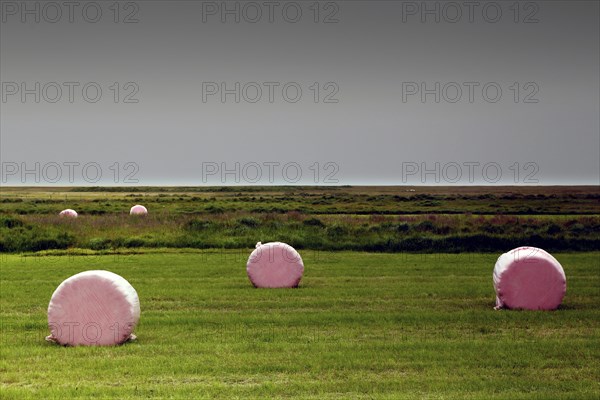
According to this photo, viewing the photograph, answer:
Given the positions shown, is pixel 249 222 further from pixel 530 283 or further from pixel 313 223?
pixel 530 283

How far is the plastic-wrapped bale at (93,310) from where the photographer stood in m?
14.2

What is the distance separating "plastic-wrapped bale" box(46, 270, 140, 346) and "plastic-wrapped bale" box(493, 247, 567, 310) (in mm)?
8514

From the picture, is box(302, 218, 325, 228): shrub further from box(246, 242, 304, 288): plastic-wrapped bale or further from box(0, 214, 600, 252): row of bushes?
box(246, 242, 304, 288): plastic-wrapped bale

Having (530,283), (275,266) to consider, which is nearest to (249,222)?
(275,266)

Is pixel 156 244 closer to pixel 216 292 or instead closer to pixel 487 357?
pixel 216 292

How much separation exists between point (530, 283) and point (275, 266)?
7.46 meters

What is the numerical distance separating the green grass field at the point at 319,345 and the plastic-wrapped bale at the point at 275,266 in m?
0.66

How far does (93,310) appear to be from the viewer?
14227 mm

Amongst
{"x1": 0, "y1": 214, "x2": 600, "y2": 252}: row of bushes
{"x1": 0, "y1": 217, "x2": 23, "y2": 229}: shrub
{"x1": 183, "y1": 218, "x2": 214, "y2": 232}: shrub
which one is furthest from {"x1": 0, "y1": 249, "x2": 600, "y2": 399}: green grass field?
{"x1": 0, "y1": 217, "x2": 23, "y2": 229}: shrub

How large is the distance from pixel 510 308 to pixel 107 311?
30.5 ft

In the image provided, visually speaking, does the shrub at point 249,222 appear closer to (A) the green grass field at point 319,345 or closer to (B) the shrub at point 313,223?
(B) the shrub at point 313,223

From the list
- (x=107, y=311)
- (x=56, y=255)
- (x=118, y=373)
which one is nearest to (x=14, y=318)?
(x=107, y=311)

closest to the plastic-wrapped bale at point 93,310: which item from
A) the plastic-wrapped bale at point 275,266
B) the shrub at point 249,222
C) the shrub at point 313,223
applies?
the plastic-wrapped bale at point 275,266

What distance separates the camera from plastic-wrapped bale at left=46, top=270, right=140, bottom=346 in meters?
14.2
